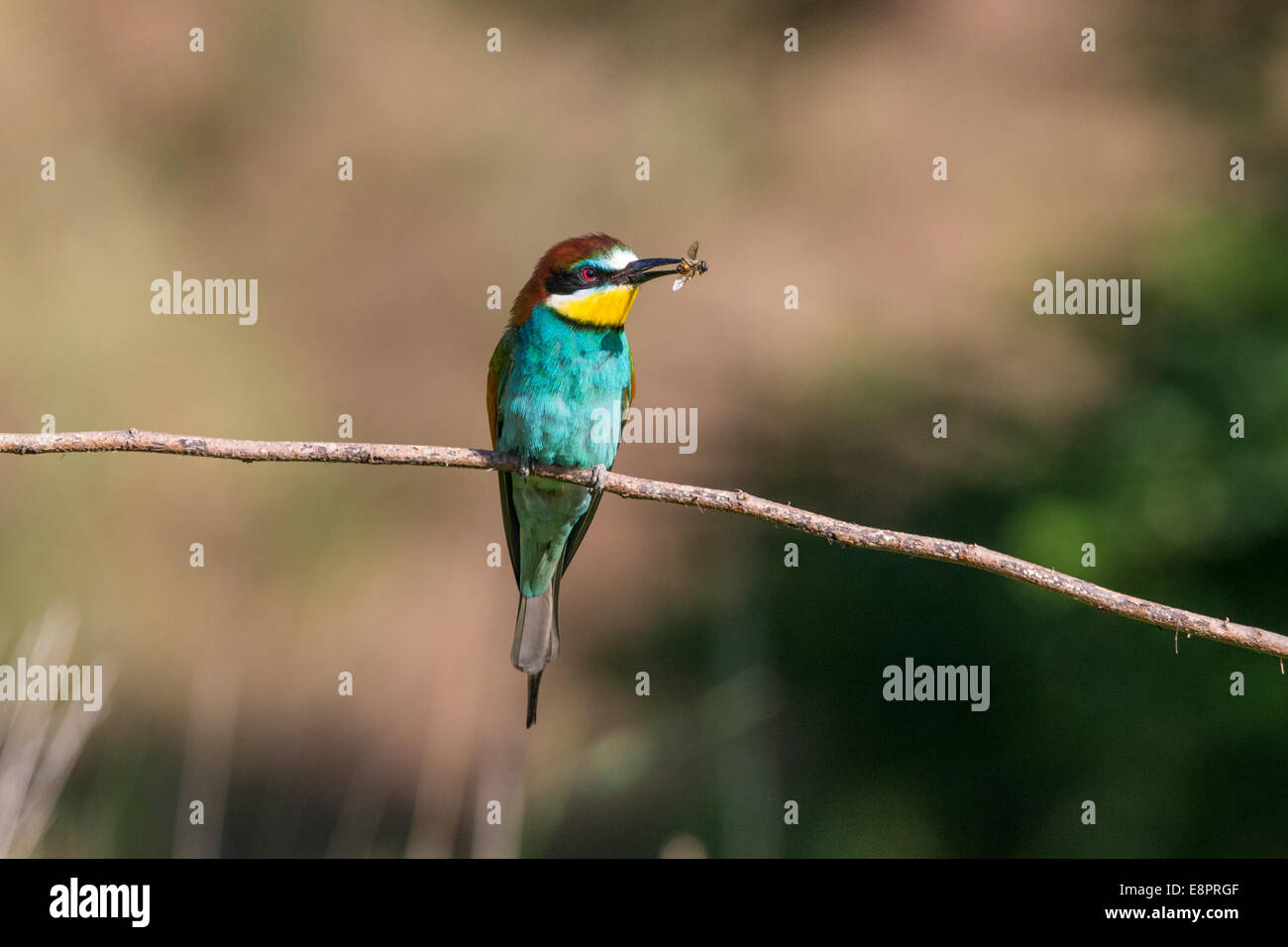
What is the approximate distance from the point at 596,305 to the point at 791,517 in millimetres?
1159

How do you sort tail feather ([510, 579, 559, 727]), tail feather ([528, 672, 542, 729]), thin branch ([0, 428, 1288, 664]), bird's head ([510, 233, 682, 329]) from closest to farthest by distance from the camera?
thin branch ([0, 428, 1288, 664])
tail feather ([528, 672, 542, 729])
bird's head ([510, 233, 682, 329])
tail feather ([510, 579, 559, 727])

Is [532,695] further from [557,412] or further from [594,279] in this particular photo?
[594,279]

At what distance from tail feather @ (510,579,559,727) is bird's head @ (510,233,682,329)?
711 millimetres

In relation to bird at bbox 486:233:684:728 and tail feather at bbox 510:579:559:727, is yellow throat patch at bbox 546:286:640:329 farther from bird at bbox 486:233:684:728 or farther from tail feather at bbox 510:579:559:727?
tail feather at bbox 510:579:559:727

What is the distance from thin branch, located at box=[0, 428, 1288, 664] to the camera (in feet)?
5.36

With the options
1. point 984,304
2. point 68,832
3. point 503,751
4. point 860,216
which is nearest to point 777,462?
point 984,304

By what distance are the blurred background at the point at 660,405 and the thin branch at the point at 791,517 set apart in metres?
0.73

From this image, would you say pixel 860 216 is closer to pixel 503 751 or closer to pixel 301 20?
pixel 301 20

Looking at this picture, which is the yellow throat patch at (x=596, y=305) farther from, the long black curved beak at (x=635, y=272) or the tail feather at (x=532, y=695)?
the tail feather at (x=532, y=695)

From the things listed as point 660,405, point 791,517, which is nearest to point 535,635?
point 791,517

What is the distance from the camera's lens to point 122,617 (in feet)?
14.3

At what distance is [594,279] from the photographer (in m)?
2.81

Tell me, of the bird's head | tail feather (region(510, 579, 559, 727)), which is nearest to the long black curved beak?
the bird's head

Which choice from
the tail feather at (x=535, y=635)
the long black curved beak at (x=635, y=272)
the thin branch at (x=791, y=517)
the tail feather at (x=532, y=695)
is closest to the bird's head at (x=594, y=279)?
the long black curved beak at (x=635, y=272)
